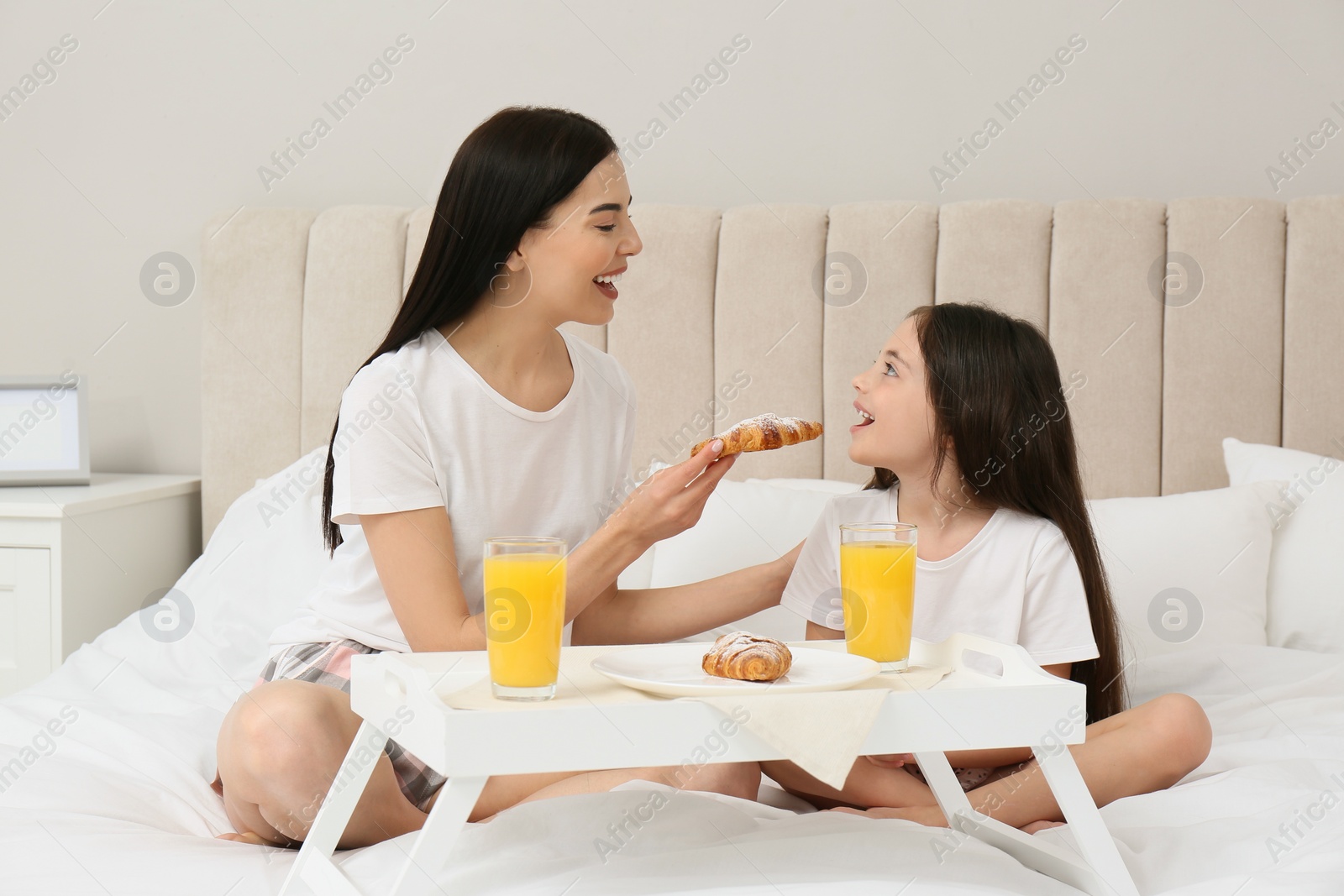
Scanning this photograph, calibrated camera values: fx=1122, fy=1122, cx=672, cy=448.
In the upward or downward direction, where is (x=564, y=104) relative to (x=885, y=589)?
upward

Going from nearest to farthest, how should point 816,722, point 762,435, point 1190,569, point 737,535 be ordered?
point 816,722, point 762,435, point 1190,569, point 737,535

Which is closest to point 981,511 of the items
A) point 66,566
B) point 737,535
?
point 737,535

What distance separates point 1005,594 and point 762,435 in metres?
0.41

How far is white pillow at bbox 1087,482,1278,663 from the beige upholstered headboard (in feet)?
0.85

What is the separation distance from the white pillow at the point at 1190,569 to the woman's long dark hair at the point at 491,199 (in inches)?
42.2

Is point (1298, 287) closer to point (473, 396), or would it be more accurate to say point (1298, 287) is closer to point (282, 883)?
point (473, 396)

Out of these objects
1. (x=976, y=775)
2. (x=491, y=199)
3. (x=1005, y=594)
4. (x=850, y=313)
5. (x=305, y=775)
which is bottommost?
(x=976, y=775)

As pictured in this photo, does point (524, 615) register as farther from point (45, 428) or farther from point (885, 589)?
point (45, 428)

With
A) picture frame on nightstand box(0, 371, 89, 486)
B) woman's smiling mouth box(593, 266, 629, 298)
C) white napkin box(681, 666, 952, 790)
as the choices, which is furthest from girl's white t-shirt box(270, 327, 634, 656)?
picture frame on nightstand box(0, 371, 89, 486)

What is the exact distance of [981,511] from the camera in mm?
1550

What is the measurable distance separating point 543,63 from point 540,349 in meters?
1.12

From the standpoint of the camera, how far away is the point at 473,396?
145 cm

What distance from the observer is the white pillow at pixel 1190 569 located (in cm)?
176

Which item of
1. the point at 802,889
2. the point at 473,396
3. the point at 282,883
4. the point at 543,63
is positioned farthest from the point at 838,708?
the point at 543,63
